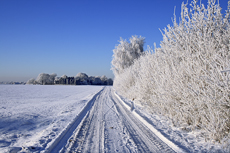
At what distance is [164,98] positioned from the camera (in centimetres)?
629

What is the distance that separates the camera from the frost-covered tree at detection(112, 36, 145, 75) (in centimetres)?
3170

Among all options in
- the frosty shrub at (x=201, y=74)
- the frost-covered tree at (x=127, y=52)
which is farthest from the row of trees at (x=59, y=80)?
the frosty shrub at (x=201, y=74)

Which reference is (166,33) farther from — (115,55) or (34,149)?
(115,55)

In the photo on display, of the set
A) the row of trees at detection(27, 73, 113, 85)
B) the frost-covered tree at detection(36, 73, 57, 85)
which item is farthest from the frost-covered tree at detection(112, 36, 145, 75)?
the frost-covered tree at detection(36, 73, 57, 85)

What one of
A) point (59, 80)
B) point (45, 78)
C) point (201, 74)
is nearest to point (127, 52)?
point (201, 74)

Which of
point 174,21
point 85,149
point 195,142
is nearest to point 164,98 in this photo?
point 195,142

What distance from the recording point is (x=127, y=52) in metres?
31.5

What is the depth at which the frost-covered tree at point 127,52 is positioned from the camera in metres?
31.7

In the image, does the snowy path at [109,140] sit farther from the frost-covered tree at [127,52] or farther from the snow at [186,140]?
the frost-covered tree at [127,52]

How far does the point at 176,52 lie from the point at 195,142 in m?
3.29

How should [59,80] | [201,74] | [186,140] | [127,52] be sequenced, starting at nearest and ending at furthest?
Result: [186,140] < [201,74] < [127,52] < [59,80]

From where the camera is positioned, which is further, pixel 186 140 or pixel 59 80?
pixel 59 80

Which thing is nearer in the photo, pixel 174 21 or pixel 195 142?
pixel 195 142

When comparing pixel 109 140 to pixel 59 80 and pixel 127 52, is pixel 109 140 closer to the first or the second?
pixel 127 52
